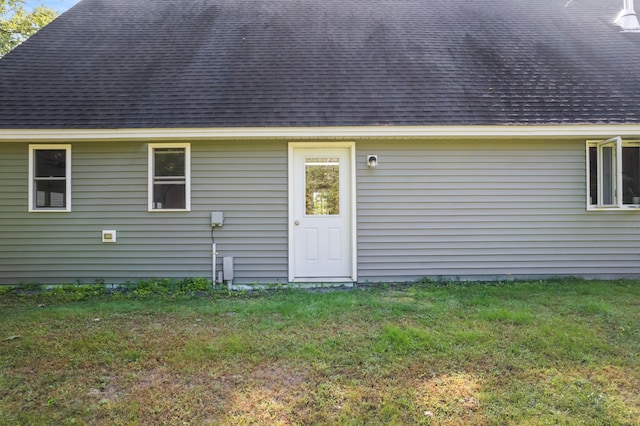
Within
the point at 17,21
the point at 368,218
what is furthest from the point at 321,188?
the point at 17,21

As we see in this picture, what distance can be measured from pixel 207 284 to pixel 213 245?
0.61 metres

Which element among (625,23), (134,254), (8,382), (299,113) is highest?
(625,23)

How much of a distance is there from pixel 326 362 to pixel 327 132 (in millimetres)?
3542

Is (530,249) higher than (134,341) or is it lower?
higher

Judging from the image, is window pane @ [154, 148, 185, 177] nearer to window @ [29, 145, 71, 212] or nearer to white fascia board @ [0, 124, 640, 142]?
white fascia board @ [0, 124, 640, 142]

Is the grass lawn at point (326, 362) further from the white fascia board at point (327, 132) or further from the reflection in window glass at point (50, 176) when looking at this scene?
the white fascia board at point (327, 132)

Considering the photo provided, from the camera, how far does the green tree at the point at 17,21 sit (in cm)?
1176

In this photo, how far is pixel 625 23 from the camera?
776 centimetres

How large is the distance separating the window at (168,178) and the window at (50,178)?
4.34 feet

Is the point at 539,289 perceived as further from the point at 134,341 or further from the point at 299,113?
the point at 134,341

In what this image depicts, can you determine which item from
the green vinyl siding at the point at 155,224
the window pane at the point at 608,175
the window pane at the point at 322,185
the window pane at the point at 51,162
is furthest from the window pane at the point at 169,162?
the window pane at the point at 608,175

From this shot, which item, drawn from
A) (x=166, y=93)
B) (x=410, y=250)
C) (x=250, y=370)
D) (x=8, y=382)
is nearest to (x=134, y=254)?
(x=166, y=93)

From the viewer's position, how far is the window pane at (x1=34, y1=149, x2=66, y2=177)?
585 centimetres

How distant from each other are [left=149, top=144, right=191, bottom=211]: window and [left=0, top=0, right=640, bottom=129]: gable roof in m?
0.50
